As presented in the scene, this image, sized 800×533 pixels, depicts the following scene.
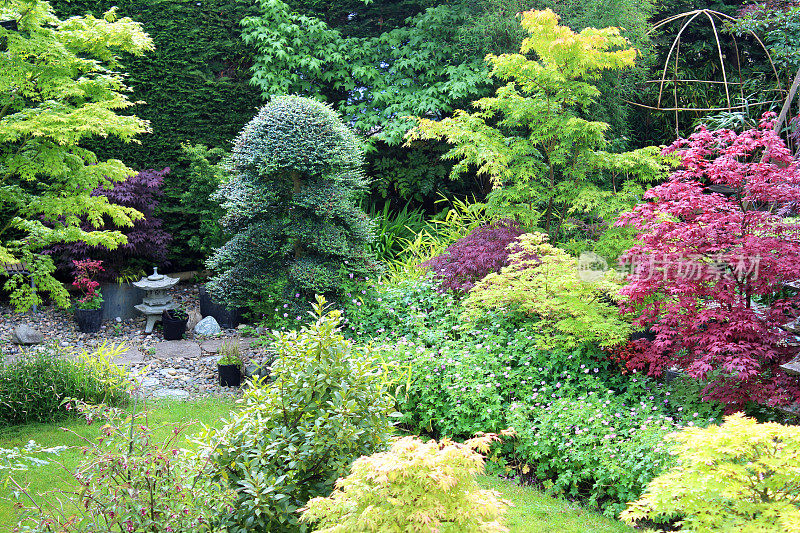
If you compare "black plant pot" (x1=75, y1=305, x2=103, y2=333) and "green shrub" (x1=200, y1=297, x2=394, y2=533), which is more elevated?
"green shrub" (x1=200, y1=297, x2=394, y2=533)

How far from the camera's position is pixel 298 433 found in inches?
114

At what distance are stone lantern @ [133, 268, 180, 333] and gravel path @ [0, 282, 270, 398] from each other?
14 centimetres

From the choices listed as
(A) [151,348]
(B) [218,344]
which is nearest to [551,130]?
(B) [218,344]

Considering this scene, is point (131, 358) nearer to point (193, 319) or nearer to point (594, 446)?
point (193, 319)

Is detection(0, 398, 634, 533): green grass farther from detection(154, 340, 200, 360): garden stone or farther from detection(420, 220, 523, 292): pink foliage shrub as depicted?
detection(420, 220, 523, 292): pink foliage shrub

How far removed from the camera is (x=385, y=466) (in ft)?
6.91

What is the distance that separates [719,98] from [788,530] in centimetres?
806

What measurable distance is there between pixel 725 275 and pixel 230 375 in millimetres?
4185

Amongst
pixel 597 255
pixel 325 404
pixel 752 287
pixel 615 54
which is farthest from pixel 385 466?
pixel 615 54

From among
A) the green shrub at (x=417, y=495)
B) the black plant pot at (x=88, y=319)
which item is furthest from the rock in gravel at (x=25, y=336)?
the green shrub at (x=417, y=495)

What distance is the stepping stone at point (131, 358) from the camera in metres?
6.42

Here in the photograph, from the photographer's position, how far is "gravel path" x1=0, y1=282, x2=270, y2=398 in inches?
229

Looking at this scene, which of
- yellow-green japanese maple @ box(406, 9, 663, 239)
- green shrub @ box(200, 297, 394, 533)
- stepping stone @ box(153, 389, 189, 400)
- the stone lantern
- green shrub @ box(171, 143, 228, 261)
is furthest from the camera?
green shrub @ box(171, 143, 228, 261)

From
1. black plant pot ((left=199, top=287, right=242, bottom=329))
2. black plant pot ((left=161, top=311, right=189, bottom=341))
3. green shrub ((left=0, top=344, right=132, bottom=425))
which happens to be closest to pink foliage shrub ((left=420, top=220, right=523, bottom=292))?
black plant pot ((left=199, top=287, right=242, bottom=329))
